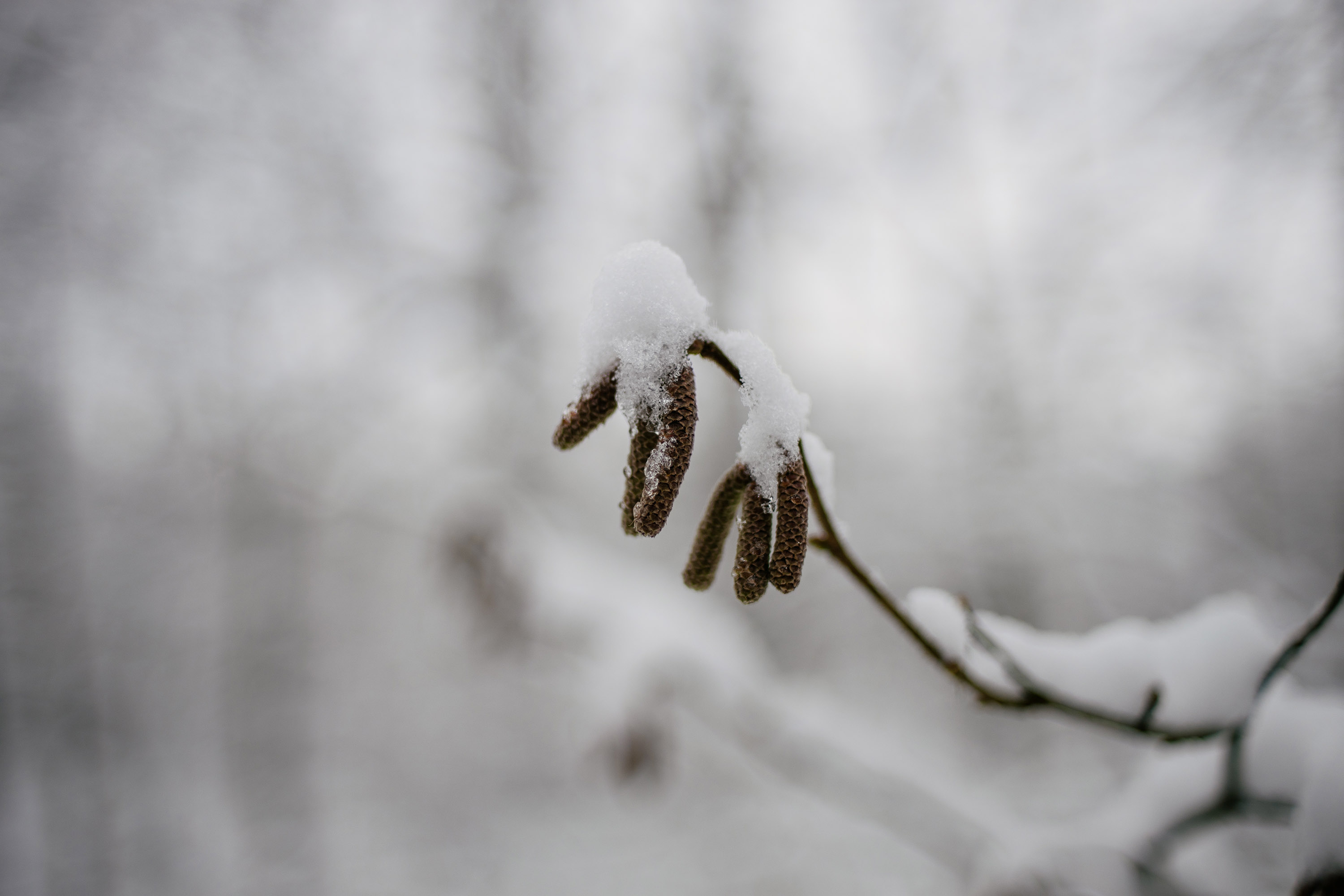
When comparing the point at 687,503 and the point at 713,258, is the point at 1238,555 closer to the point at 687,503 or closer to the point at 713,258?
the point at 687,503

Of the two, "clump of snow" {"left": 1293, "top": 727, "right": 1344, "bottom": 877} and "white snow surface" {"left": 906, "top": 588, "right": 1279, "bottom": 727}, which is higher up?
"white snow surface" {"left": 906, "top": 588, "right": 1279, "bottom": 727}

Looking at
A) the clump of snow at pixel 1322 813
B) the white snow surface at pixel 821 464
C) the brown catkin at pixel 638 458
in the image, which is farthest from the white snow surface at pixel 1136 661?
the brown catkin at pixel 638 458

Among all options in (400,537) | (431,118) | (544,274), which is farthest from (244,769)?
(431,118)

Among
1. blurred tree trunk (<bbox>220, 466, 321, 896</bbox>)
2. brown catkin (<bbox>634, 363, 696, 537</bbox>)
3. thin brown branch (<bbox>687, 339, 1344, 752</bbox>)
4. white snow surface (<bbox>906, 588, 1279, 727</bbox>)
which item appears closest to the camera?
brown catkin (<bbox>634, 363, 696, 537</bbox>)

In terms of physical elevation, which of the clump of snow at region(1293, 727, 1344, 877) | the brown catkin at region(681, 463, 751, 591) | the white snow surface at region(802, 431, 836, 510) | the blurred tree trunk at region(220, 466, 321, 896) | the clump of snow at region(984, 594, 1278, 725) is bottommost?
the blurred tree trunk at region(220, 466, 321, 896)

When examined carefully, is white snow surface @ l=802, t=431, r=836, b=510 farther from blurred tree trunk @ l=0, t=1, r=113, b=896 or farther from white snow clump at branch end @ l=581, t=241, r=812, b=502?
blurred tree trunk @ l=0, t=1, r=113, b=896

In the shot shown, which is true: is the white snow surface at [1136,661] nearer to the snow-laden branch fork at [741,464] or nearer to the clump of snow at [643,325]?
the snow-laden branch fork at [741,464]

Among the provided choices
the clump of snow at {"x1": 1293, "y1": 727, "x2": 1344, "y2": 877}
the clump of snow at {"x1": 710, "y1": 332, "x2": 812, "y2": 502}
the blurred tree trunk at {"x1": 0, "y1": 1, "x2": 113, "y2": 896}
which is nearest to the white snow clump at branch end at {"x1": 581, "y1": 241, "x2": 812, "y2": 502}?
the clump of snow at {"x1": 710, "y1": 332, "x2": 812, "y2": 502}

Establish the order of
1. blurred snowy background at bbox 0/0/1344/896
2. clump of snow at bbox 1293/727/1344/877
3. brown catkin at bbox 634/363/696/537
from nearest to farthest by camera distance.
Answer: brown catkin at bbox 634/363/696/537
clump of snow at bbox 1293/727/1344/877
blurred snowy background at bbox 0/0/1344/896
